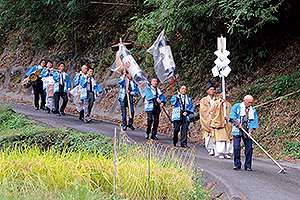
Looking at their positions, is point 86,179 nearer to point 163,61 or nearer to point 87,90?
point 163,61

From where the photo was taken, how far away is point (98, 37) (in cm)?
2153

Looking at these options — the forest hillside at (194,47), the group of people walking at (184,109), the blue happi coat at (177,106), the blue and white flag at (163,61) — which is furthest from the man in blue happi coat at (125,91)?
the blue happi coat at (177,106)

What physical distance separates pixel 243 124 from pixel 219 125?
133 centimetres

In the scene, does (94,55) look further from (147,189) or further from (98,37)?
(147,189)

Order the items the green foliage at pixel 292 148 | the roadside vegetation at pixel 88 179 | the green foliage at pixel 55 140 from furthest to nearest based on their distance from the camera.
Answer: the green foliage at pixel 292 148, the green foliage at pixel 55 140, the roadside vegetation at pixel 88 179

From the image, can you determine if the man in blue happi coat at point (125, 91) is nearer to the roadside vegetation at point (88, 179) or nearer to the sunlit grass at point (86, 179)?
the roadside vegetation at point (88, 179)

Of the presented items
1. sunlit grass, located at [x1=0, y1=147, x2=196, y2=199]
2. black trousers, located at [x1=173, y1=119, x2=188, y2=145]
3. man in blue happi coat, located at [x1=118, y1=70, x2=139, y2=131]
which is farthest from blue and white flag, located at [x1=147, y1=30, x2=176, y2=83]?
sunlit grass, located at [x1=0, y1=147, x2=196, y2=199]

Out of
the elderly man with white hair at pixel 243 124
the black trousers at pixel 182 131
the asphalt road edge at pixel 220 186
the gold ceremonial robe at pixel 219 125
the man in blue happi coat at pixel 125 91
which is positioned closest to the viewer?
the asphalt road edge at pixel 220 186

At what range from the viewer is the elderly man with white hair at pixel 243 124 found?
294 inches

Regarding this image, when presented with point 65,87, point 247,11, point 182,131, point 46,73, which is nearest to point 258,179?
point 182,131

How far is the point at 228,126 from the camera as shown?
8.99m

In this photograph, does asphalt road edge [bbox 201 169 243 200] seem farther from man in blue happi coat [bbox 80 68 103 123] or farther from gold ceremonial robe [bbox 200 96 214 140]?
man in blue happi coat [bbox 80 68 103 123]

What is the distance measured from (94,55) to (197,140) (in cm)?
1177

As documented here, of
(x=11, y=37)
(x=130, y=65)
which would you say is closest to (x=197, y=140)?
(x=130, y=65)
